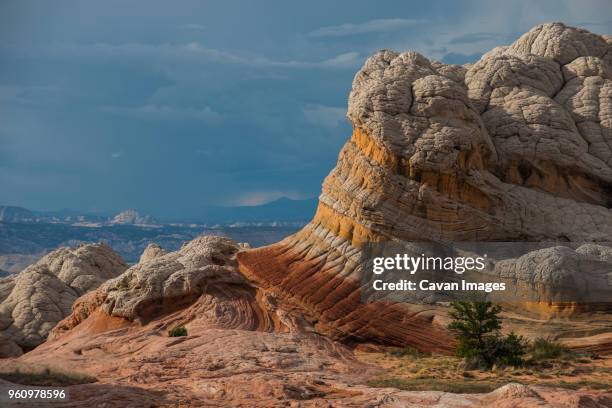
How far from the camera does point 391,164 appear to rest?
109ft

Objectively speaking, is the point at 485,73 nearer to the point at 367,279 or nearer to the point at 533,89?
the point at 533,89

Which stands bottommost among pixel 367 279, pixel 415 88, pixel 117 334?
pixel 117 334

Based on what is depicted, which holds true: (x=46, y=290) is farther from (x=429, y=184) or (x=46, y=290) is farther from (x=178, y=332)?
(x=429, y=184)

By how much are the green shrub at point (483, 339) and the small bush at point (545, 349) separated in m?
0.38

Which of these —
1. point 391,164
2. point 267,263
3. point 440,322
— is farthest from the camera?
point 267,263

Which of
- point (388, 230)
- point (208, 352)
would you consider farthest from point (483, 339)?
point (208, 352)

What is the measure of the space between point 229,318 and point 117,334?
14.0 feet

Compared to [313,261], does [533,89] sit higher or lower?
higher

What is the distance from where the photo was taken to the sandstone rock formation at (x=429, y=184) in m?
32.9

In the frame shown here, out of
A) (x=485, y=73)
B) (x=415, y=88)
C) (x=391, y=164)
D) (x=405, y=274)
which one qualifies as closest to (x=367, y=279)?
(x=405, y=274)

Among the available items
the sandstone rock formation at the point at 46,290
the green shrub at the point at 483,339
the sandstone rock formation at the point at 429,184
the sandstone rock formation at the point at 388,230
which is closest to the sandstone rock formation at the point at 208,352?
the sandstone rock formation at the point at 388,230

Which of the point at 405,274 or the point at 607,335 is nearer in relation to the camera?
the point at 607,335

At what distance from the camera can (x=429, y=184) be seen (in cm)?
3319

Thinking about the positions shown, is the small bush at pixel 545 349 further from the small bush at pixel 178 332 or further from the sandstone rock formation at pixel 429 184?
the small bush at pixel 178 332
